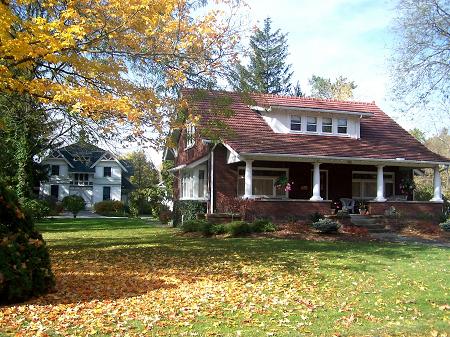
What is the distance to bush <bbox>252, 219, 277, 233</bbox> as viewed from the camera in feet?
63.1

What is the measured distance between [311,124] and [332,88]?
36.6 meters

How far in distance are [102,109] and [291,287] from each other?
5.80 m

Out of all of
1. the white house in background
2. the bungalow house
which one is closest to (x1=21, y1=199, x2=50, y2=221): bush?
the bungalow house

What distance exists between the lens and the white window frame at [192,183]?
80.9ft

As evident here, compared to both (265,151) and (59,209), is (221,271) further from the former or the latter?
(59,209)

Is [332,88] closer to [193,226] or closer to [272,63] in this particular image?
[272,63]

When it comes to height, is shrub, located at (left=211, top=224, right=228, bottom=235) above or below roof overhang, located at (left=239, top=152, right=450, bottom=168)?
below

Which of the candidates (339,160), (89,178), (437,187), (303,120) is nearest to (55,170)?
(89,178)

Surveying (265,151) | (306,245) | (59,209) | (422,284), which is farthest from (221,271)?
(59,209)

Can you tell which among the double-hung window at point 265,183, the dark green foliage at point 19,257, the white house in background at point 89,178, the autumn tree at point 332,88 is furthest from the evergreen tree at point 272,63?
the dark green foliage at point 19,257

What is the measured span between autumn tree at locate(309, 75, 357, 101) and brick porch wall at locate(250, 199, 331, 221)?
3644 cm

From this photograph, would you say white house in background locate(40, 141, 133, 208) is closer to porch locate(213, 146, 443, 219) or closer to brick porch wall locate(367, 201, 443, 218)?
porch locate(213, 146, 443, 219)

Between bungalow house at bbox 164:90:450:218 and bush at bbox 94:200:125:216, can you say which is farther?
bush at bbox 94:200:125:216

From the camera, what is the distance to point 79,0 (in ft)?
37.0
